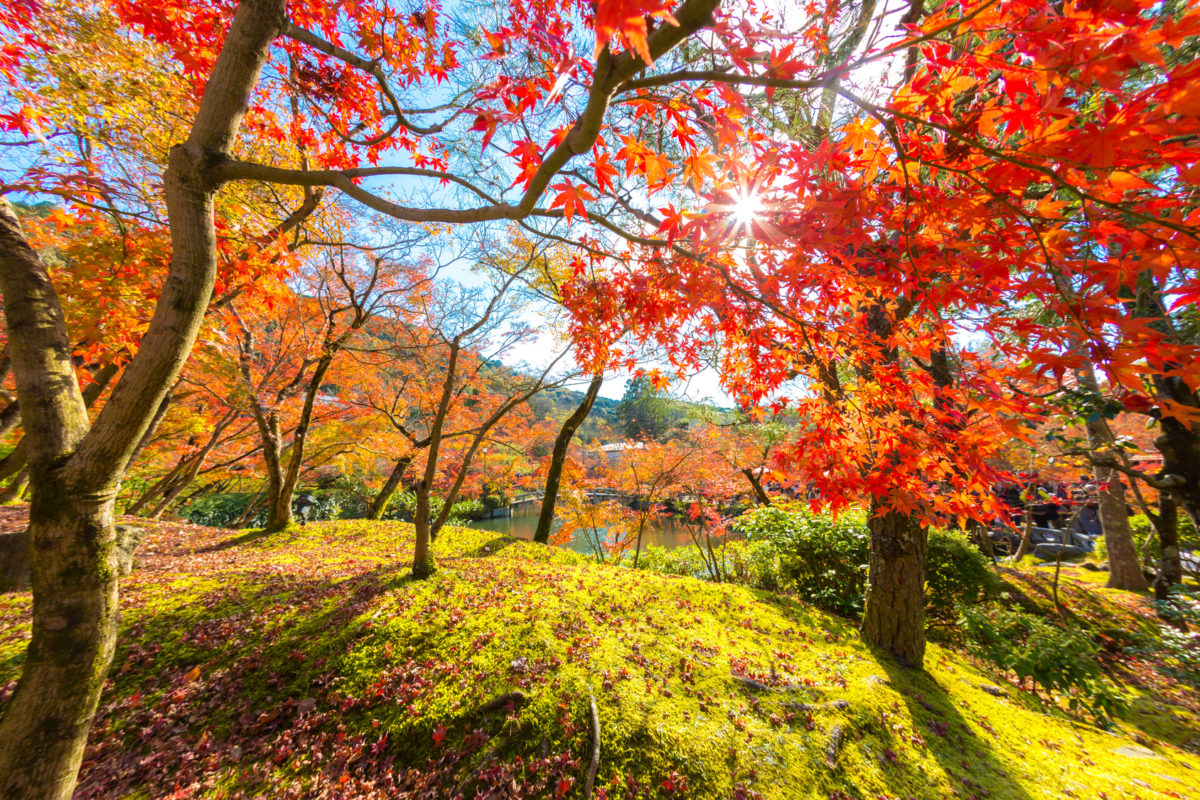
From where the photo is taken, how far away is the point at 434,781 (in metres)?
1.97

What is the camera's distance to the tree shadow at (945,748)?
2166mm

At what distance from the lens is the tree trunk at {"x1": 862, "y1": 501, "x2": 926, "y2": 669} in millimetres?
3410

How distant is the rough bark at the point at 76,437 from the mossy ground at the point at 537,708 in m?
0.64

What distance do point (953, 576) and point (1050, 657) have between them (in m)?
1.45

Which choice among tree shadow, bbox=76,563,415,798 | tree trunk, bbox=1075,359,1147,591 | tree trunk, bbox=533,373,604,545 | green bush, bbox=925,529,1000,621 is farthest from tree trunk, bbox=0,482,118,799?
tree trunk, bbox=1075,359,1147,591

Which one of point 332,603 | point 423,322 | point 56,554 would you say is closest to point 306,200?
point 423,322

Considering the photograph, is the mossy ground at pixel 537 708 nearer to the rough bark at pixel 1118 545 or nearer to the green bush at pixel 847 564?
the green bush at pixel 847 564

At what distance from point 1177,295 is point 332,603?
559cm

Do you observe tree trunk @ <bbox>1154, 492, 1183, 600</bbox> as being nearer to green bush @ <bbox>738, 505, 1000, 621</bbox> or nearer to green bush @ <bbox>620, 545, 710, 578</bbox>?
green bush @ <bbox>738, 505, 1000, 621</bbox>

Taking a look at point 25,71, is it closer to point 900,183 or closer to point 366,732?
point 366,732

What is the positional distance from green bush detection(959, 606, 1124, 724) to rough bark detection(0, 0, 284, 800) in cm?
636

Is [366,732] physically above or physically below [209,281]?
below

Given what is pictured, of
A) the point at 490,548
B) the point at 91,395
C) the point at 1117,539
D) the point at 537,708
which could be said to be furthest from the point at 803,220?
the point at 1117,539

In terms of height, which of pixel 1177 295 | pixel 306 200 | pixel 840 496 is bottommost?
pixel 840 496
